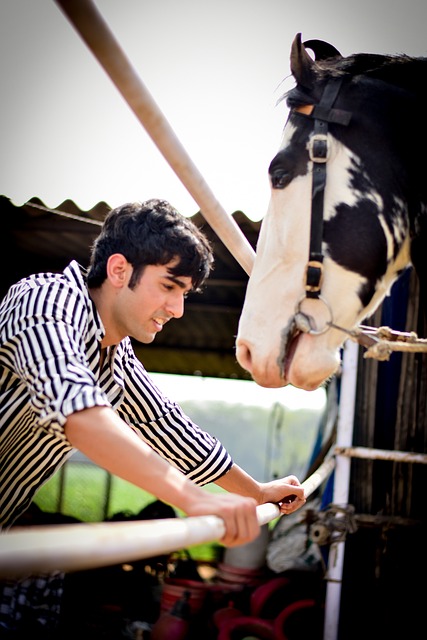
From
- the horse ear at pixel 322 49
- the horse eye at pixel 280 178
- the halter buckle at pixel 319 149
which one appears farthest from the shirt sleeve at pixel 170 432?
the horse ear at pixel 322 49

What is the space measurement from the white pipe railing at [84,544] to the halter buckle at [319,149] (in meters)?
1.19

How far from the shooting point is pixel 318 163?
1.86 m

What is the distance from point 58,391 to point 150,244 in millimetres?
783

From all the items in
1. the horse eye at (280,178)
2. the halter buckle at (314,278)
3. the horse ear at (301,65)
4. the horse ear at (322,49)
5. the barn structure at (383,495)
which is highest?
the horse ear at (322,49)

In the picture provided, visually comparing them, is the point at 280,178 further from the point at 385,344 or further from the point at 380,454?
the point at 380,454

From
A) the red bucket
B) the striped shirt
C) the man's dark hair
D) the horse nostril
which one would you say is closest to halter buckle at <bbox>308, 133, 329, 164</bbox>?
the man's dark hair

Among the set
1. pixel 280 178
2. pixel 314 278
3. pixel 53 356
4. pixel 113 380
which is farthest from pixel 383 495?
pixel 53 356

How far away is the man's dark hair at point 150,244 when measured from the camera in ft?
6.61

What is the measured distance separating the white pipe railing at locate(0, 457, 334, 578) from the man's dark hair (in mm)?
1107

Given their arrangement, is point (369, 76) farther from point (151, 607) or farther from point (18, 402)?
point (151, 607)

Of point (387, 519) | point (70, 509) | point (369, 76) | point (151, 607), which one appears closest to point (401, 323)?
point (387, 519)

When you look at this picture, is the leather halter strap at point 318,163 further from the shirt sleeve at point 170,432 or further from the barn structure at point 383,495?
the barn structure at point 383,495

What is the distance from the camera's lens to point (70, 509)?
36.8 ft

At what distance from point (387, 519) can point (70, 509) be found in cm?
872
